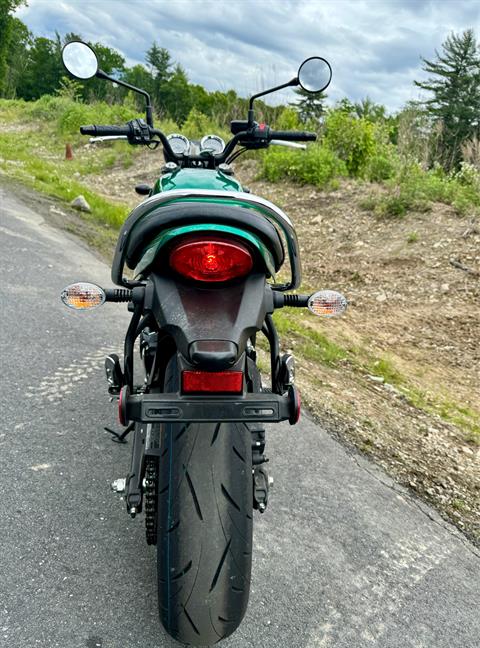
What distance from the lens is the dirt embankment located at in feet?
10.9

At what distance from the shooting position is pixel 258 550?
2.29 m

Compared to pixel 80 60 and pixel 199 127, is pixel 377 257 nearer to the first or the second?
pixel 80 60

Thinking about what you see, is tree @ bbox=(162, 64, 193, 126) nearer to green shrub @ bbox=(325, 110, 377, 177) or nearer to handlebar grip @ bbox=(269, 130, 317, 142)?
green shrub @ bbox=(325, 110, 377, 177)

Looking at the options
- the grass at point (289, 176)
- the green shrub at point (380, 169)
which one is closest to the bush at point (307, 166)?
the grass at point (289, 176)

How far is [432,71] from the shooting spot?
36.9 m

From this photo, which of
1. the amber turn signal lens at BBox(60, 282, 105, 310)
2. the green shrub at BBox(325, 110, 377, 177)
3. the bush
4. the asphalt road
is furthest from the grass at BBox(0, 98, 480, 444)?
the amber turn signal lens at BBox(60, 282, 105, 310)

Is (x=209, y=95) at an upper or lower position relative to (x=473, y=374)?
upper

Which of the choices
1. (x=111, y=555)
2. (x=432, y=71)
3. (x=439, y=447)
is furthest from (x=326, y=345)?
(x=432, y=71)

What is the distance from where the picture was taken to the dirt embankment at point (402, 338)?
10.9 feet

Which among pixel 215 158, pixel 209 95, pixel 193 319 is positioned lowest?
pixel 193 319

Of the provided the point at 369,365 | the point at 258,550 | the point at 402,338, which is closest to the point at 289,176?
the point at 402,338

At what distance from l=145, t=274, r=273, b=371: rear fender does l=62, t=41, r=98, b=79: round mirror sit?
1772 mm

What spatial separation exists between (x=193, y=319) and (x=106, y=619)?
1136 millimetres

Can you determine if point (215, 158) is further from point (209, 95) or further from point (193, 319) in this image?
point (209, 95)
